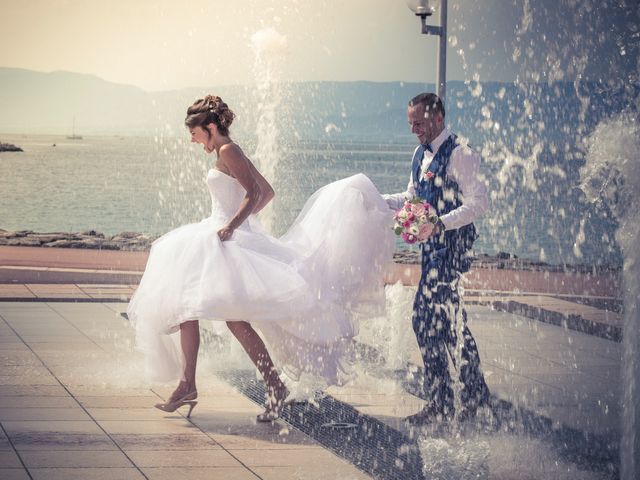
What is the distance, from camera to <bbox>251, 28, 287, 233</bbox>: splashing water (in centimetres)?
1169

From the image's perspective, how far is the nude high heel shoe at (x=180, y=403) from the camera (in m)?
7.26

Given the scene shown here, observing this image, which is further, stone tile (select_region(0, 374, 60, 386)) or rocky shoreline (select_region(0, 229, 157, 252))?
rocky shoreline (select_region(0, 229, 157, 252))

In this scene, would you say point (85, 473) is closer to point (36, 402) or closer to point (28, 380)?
point (36, 402)

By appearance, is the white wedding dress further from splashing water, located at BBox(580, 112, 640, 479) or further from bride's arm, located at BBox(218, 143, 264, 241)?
splashing water, located at BBox(580, 112, 640, 479)

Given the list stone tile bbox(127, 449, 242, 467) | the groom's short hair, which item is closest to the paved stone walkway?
stone tile bbox(127, 449, 242, 467)

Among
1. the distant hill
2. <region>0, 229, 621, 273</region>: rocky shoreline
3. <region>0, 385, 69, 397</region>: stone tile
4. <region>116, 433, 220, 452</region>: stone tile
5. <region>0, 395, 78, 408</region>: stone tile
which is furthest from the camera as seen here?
the distant hill

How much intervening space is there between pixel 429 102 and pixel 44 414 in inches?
127

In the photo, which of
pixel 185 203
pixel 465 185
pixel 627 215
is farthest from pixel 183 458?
pixel 185 203

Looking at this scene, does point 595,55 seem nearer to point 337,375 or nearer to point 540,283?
point 540,283

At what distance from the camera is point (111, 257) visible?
24.7m

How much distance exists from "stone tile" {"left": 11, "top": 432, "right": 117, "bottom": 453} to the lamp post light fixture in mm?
8526

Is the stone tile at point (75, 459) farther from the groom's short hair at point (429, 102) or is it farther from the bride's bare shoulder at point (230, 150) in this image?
the groom's short hair at point (429, 102)

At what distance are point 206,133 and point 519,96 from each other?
144m

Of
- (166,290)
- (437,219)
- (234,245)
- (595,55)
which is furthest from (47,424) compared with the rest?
(595,55)
